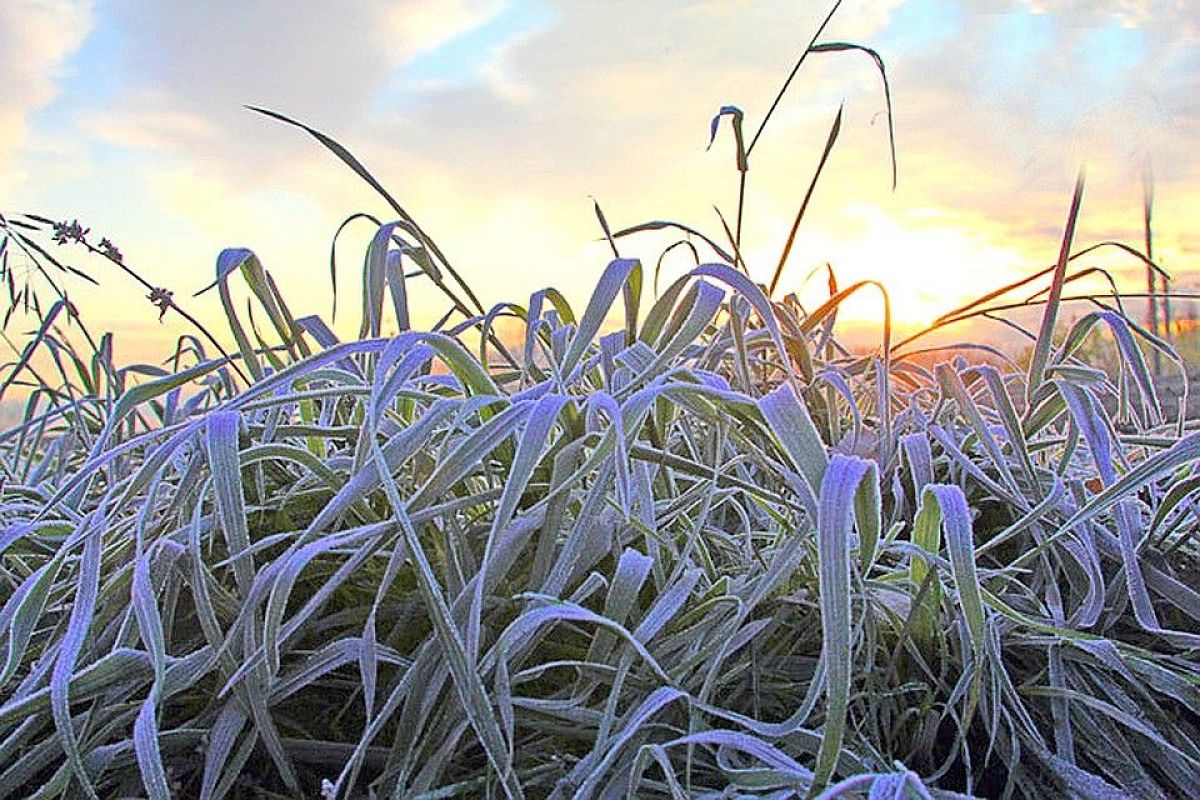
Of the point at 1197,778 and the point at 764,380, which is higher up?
the point at 764,380

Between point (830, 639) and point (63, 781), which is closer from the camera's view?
point (830, 639)

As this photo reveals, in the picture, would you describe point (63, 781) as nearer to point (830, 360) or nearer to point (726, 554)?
point (726, 554)

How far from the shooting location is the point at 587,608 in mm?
791

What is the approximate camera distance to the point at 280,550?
871 millimetres

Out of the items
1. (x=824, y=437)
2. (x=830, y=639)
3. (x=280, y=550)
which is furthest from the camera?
(x=824, y=437)

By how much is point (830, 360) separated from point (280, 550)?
645 millimetres

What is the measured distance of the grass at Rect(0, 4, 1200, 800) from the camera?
0.66 m

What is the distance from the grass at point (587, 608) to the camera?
658mm

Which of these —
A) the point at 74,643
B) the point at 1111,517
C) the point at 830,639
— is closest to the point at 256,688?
the point at 74,643

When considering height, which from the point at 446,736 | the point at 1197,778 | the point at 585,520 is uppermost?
the point at 585,520

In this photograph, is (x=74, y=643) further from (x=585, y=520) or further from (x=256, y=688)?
(x=585, y=520)

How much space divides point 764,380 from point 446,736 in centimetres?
56

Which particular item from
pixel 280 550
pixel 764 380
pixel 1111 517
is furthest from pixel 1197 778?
pixel 280 550

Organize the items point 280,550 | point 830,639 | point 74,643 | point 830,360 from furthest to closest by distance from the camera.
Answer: point 830,360, point 280,550, point 74,643, point 830,639
